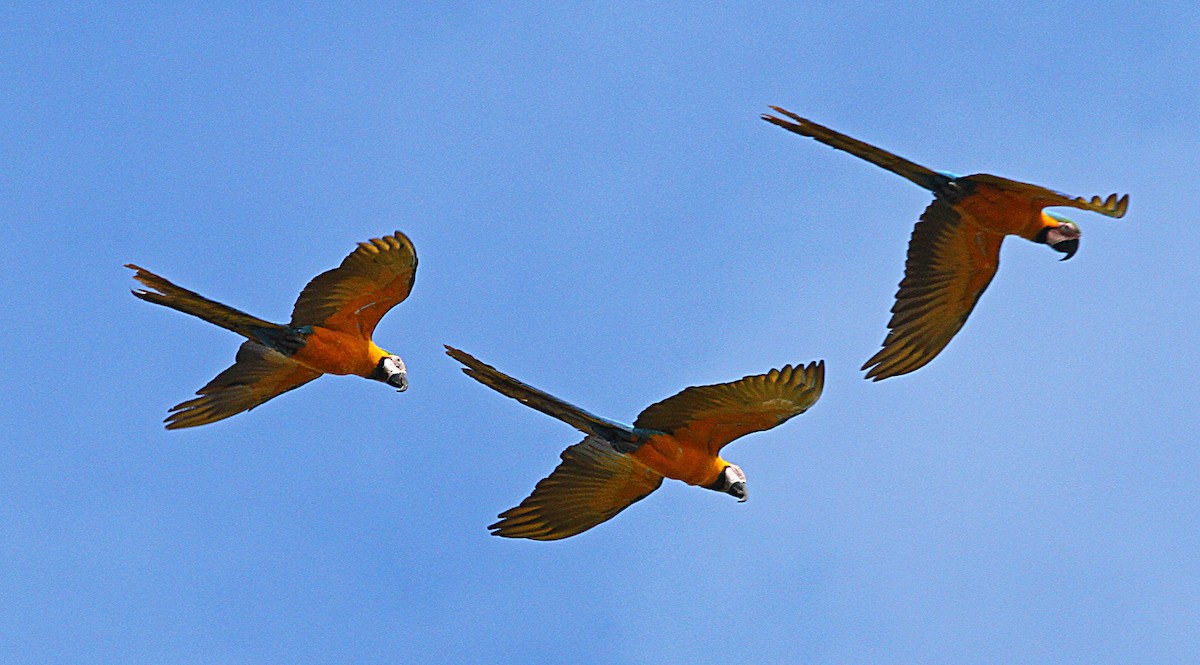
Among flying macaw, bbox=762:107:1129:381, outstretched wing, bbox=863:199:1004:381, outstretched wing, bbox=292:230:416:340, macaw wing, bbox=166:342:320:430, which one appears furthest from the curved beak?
macaw wing, bbox=166:342:320:430

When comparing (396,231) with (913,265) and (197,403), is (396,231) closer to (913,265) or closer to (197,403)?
(197,403)

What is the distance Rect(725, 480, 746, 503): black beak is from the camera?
15734 mm

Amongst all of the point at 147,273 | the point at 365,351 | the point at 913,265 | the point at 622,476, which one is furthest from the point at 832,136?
the point at 147,273

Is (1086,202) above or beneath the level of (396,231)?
beneath

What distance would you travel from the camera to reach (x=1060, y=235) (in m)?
15.9

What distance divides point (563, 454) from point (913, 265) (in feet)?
11.5

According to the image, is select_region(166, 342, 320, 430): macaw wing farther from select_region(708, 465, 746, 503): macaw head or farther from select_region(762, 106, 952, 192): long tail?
select_region(762, 106, 952, 192): long tail

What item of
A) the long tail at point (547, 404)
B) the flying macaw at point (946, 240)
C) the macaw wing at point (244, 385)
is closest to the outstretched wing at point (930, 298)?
the flying macaw at point (946, 240)

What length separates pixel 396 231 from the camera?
50.6 feet

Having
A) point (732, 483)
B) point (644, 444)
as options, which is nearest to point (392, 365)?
point (644, 444)

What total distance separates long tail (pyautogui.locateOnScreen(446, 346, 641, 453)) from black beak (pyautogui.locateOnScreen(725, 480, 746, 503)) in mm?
949

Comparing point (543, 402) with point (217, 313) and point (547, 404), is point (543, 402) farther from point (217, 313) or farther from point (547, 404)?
point (217, 313)

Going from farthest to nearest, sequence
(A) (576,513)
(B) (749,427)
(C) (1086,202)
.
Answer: (A) (576,513), (B) (749,427), (C) (1086,202)

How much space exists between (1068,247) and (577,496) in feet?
15.4
